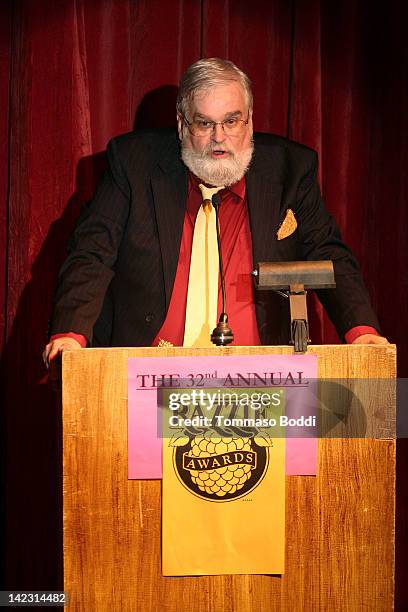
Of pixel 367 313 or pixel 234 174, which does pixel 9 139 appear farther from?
pixel 367 313

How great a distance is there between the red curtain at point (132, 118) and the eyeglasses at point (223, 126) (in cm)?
66

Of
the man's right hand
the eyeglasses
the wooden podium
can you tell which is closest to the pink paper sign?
the wooden podium

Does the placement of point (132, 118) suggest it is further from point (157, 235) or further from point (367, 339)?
point (367, 339)

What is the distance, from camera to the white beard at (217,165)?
2.27 meters

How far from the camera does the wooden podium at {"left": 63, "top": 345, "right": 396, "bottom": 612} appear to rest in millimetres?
1521

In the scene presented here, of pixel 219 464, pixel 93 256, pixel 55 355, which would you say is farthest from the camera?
pixel 93 256

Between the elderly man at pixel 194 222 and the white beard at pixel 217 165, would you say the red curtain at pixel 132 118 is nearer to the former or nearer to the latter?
the elderly man at pixel 194 222

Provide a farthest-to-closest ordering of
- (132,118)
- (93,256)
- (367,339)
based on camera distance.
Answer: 1. (132,118)
2. (93,256)
3. (367,339)

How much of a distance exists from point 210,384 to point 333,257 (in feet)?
2.72

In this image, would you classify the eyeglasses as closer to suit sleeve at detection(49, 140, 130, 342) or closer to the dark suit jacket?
the dark suit jacket

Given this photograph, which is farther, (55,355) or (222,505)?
(55,355)

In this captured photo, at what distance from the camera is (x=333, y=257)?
2.23 metres

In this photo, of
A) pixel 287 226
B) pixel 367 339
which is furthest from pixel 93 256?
pixel 367 339

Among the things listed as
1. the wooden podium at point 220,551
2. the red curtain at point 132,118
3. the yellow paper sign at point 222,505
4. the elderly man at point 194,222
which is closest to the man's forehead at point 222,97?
the elderly man at point 194,222
